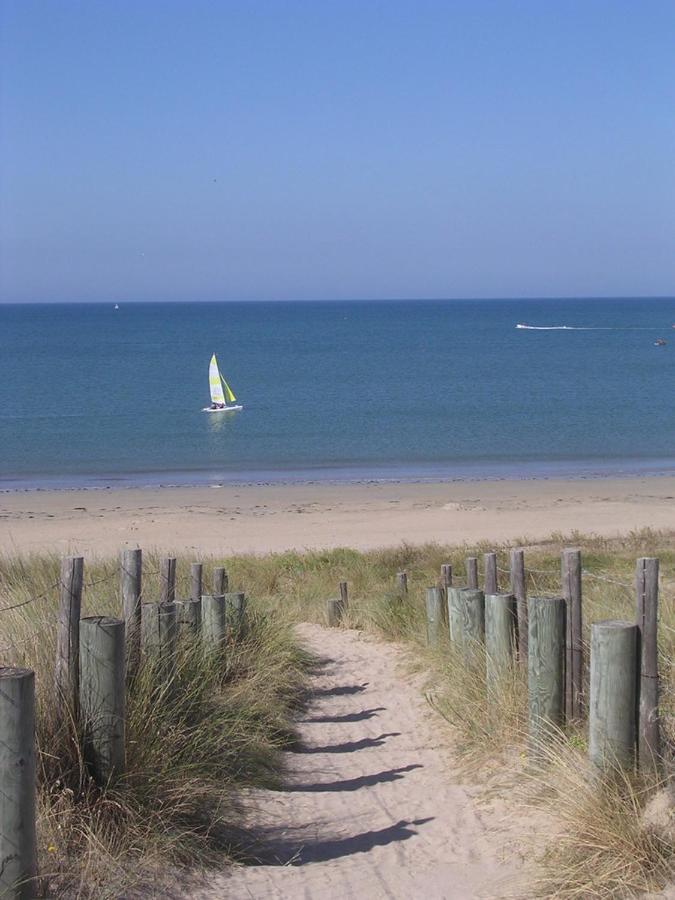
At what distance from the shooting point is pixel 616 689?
550 cm

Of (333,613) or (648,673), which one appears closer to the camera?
Result: (648,673)

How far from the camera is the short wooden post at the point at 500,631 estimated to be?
742cm

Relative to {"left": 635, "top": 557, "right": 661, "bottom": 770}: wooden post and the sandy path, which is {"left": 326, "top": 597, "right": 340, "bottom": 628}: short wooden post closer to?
the sandy path

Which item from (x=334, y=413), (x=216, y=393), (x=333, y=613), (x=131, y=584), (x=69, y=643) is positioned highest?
(x=69, y=643)

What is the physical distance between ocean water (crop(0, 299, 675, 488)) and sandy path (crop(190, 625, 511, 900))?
91.8 feet

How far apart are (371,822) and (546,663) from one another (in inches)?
53.1

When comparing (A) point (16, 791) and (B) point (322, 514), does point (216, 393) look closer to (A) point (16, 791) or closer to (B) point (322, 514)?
(B) point (322, 514)

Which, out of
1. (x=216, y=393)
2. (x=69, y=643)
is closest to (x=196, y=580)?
(x=69, y=643)

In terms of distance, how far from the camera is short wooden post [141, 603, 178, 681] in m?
6.51

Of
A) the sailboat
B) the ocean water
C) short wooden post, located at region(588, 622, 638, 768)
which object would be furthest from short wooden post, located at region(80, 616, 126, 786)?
the sailboat

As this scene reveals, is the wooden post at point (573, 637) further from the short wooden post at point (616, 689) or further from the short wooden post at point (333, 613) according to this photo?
the short wooden post at point (333, 613)

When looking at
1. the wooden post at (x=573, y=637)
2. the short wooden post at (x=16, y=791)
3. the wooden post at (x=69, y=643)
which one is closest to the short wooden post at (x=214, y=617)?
the wooden post at (x=573, y=637)

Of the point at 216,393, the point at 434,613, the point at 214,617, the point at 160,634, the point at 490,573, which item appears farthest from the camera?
the point at 216,393

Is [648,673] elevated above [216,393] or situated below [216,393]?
above
